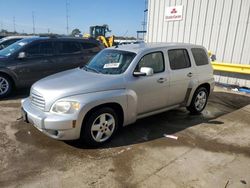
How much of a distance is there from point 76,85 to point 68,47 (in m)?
4.32

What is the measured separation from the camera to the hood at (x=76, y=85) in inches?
147

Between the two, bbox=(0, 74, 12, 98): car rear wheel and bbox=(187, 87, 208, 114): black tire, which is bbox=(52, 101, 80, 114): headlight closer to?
bbox=(187, 87, 208, 114): black tire

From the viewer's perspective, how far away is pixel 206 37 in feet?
31.4

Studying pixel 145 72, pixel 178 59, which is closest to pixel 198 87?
pixel 178 59

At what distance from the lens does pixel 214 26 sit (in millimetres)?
9219

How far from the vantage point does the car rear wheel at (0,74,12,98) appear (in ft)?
22.3

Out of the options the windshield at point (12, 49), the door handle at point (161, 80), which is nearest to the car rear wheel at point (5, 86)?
the windshield at point (12, 49)

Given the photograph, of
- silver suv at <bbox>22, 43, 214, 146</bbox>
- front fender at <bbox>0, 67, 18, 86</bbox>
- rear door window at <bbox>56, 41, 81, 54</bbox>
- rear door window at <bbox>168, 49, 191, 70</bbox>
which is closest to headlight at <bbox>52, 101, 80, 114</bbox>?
silver suv at <bbox>22, 43, 214, 146</bbox>

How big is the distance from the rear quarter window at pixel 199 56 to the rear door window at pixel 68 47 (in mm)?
4042

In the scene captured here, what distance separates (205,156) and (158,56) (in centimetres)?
207

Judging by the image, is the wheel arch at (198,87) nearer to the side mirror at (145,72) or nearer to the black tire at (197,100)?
the black tire at (197,100)

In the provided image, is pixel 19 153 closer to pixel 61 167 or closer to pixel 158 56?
pixel 61 167

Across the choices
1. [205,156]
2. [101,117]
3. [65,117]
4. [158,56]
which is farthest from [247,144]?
[65,117]

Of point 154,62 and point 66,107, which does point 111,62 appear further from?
point 66,107
